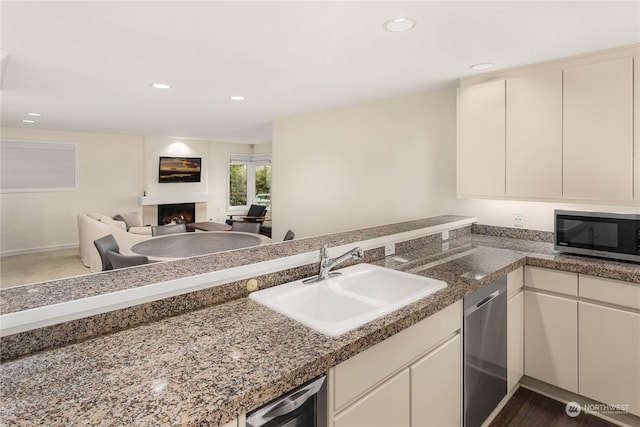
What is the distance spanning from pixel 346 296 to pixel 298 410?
63cm

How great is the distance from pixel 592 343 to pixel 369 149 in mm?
2645

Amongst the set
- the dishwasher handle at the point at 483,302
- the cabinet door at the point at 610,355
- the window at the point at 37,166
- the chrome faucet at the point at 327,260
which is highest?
the window at the point at 37,166

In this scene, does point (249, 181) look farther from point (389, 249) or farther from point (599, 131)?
point (599, 131)

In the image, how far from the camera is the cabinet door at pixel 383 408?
1134mm

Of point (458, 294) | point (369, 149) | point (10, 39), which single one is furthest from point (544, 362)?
point (10, 39)

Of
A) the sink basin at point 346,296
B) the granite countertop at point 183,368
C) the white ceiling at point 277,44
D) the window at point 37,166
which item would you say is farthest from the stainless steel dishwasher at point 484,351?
the window at point 37,166

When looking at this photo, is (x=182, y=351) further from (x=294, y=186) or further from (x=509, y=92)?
(x=294, y=186)

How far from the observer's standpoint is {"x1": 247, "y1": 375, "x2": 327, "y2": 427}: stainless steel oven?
909 millimetres

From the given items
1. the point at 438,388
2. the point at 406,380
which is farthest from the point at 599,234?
the point at 406,380

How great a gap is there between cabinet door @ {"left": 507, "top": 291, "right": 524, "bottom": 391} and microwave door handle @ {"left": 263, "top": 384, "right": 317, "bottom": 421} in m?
1.62

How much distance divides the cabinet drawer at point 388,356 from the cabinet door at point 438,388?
64 millimetres

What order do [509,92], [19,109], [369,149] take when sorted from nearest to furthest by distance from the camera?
[509,92] → [369,149] → [19,109]

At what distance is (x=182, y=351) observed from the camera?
3.38 ft

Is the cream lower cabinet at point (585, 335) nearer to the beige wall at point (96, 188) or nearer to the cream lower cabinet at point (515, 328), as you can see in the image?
the cream lower cabinet at point (515, 328)
